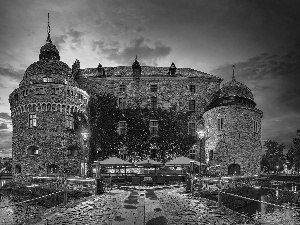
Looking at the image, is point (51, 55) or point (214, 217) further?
point (51, 55)

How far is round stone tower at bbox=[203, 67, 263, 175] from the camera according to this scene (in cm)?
3556

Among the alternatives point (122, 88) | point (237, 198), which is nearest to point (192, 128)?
point (122, 88)

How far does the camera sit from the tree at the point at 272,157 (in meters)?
64.7

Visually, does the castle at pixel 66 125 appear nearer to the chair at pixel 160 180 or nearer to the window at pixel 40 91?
the window at pixel 40 91

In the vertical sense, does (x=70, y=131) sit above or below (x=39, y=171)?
above

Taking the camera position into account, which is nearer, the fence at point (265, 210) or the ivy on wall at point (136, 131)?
the fence at point (265, 210)

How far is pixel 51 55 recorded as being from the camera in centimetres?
4288

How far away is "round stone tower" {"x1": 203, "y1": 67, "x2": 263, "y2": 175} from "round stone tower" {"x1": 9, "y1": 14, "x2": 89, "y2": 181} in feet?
51.7

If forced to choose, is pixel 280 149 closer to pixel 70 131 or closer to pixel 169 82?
pixel 169 82

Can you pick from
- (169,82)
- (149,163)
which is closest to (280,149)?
(169,82)

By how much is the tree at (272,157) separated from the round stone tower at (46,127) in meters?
43.5

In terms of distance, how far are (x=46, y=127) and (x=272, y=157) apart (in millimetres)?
48810

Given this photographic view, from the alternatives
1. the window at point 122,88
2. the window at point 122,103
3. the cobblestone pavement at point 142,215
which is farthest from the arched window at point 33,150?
the cobblestone pavement at point 142,215

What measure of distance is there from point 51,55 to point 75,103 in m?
10.1
